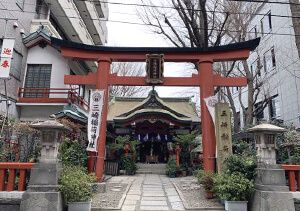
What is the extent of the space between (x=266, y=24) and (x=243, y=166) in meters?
18.3

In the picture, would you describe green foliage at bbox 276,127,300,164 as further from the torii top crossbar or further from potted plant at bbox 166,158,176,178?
potted plant at bbox 166,158,176,178

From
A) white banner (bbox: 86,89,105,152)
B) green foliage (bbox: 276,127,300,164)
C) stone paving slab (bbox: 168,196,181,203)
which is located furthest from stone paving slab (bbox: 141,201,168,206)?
green foliage (bbox: 276,127,300,164)

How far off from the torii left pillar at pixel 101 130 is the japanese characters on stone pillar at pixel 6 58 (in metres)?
6.30

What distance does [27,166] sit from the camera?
7414 mm

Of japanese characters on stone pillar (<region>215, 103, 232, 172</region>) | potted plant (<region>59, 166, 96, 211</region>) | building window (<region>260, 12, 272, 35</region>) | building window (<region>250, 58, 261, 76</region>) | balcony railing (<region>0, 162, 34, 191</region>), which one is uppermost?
building window (<region>260, 12, 272, 35</region>)

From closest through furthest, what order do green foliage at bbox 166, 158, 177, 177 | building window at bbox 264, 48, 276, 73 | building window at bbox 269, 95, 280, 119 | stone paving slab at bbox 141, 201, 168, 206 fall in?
stone paving slab at bbox 141, 201, 168, 206 → green foliage at bbox 166, 158, 177, 177 → building window at bbox 269, 95, 280, 119 → building window at bbox 264, 48, 276, 73

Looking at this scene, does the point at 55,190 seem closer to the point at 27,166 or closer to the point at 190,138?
the point at 27,166

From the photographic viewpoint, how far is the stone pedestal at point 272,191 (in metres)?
7.11

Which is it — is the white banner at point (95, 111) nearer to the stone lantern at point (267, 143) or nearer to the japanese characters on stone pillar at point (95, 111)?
the japanese characters on stone pillar at point (95, 111)

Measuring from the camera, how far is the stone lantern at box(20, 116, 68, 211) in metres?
6.99

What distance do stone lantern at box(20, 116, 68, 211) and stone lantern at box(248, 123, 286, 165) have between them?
5.64 m

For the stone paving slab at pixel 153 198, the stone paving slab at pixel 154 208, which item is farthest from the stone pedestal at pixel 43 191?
the stone paving slab at pixel 153 198

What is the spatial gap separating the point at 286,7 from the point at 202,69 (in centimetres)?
1205

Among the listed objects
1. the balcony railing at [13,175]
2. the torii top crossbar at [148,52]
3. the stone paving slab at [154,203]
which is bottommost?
the stone paving slab at [154,203]
